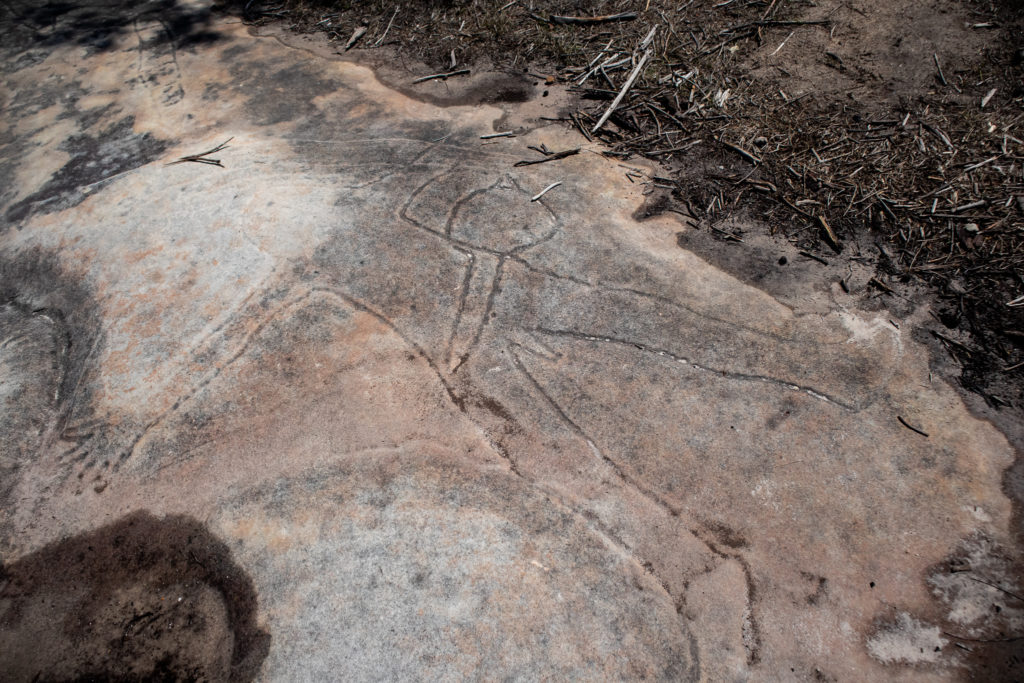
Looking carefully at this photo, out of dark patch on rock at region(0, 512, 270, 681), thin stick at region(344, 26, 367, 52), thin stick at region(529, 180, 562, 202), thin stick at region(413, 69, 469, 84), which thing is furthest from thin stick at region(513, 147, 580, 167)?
dark patch on rock at region(0, 512, 270, 681)

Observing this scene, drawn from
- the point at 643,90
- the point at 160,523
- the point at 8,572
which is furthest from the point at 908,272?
the point at 8,572

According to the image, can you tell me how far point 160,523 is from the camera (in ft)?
10.2

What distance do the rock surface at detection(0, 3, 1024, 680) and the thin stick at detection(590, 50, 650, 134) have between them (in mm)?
445

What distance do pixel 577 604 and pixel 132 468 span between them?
2.51 meters

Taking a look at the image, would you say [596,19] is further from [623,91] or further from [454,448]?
[454,448]

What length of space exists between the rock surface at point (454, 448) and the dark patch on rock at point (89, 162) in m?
0.08

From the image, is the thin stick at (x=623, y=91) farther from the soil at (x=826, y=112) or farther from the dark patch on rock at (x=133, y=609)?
the dark patch on rock at (x=133, y=609)

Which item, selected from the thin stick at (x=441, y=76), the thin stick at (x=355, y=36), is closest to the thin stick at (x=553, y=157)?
the thin stick at (x=441, y=76)

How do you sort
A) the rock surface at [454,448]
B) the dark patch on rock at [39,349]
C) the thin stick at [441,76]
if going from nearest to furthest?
the rock surface at [454,448] < the dark patch on rock at [39,349] < the thin stick at [441,76]

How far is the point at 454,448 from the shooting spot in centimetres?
324

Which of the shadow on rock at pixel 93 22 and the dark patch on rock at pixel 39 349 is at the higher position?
the shadow on rock at pixel 93 22

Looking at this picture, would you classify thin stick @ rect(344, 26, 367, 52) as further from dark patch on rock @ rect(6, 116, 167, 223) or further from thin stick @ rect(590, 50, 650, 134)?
thin stick @ rect(590, 50, 650, 134)

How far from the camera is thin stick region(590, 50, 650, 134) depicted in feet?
15.9

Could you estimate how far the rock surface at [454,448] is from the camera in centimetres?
271
